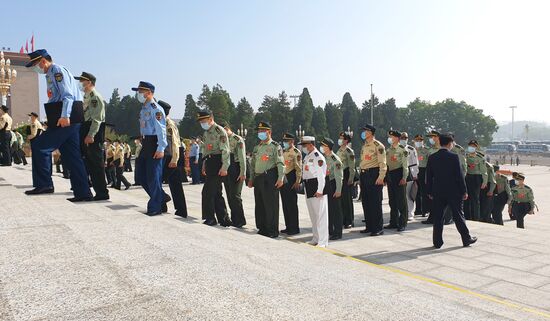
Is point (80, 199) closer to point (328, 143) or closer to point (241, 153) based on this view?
point (241, 153)

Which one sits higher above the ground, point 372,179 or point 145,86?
point 145,86

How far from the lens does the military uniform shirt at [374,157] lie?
24.4ft

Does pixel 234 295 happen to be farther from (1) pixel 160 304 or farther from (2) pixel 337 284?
(2) pixel 337 284

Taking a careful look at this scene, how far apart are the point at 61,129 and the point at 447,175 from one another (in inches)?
217

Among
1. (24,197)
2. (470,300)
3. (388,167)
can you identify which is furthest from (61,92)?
(388,167)

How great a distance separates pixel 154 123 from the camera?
576 cm

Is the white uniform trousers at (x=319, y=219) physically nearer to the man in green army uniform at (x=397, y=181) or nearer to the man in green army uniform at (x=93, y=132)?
the man in green army uniform at (x=397, y=181)

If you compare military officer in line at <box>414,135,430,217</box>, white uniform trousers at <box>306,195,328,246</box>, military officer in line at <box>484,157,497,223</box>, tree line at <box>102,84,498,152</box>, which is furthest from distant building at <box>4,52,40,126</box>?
white uniform trousers at <box>306,195,328,246</box>

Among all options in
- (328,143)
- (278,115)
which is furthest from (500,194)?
(278,115)

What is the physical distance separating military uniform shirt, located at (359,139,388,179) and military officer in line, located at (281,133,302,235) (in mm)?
1204

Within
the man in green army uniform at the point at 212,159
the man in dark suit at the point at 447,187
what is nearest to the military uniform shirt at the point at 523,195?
the man in dark suit at the point at 447,187

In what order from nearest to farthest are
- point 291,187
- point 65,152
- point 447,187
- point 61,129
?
1. point 61,129
2. point 65,152
3. point 447,187
4. point 291,187

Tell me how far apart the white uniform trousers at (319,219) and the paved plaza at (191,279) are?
1635mm

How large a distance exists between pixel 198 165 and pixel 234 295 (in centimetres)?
1482
